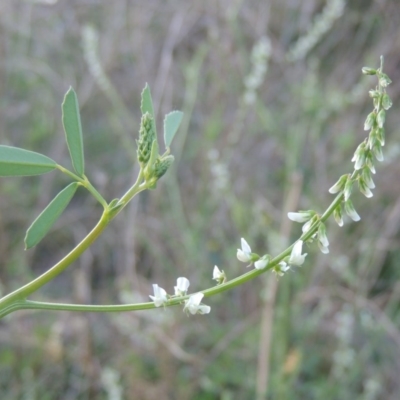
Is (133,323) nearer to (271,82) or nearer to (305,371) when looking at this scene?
(305,371)

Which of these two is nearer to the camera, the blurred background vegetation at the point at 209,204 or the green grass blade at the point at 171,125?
the green grass blade at the point at 171,125

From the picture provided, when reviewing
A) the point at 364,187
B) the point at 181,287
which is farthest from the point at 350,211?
the point at 181,287

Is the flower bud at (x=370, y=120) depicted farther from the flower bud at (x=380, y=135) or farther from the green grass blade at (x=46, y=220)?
the green grass blade at (x=46, y=220)

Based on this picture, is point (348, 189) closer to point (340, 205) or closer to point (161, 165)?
point (340, 205)

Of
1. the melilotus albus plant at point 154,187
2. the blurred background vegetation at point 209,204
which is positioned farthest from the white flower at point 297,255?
the blurred background vegetation at point 209,204

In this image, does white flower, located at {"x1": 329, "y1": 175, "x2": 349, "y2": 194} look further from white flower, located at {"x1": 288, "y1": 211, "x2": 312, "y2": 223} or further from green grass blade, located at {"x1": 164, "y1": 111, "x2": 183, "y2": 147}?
green grass blade, located at {"x1": 164, "y1": 111, "x2": 183, "y2": 147}

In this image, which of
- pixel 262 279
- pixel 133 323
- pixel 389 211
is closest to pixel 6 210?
pixel 133 323
